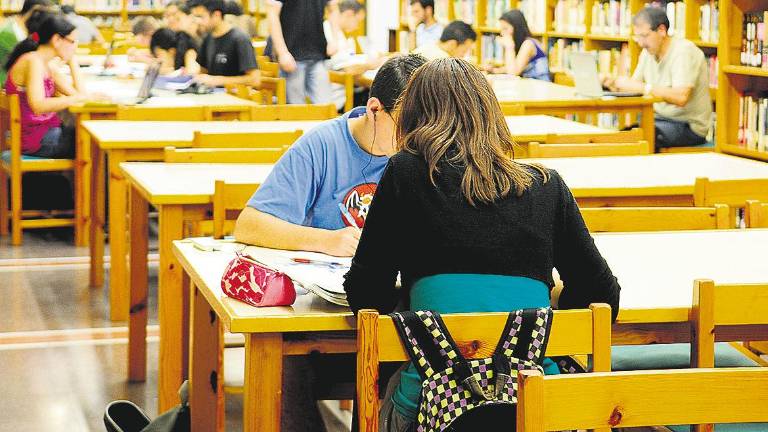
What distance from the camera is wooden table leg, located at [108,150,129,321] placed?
455 cm

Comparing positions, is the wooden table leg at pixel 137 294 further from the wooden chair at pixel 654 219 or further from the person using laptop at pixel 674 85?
the person using laptop at pixel 674 85

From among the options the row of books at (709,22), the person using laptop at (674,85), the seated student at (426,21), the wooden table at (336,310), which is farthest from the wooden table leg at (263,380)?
the seated student at (426,21)

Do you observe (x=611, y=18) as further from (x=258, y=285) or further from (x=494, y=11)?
(x=258, y=285)

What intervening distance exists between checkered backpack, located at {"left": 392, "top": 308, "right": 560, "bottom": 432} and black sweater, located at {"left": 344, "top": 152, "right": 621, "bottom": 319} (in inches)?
6.5

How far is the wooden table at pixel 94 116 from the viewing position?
5688mm

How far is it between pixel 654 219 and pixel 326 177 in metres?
0.80

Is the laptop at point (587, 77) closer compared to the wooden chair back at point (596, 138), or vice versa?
the wooden chair back at point (596, 138)

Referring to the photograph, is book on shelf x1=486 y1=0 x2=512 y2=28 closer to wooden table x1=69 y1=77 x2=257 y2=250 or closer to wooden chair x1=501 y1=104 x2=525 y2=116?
wooden table x1=69 y1=77 x2=257 y2=250

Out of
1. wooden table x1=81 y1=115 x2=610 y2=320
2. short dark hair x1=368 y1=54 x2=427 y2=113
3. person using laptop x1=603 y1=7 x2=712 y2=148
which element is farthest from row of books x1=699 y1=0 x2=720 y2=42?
short dark hair x1=368 y1=54 x2=427 y2=113

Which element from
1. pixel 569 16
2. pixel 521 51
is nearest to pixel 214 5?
pixel 521 51

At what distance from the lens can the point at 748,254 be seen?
2.66 metres

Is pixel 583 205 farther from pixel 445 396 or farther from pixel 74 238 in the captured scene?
pixel 74 238

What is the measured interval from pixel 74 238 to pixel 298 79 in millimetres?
1986

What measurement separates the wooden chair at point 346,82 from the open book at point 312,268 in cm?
591
